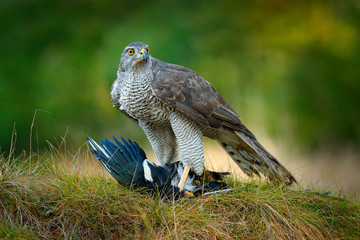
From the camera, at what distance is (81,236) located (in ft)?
7.76

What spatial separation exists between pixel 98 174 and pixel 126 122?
2.83 metres

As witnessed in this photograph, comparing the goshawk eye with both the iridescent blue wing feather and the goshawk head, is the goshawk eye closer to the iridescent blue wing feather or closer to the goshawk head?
the goshawk head

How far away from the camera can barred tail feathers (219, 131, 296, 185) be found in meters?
3.00

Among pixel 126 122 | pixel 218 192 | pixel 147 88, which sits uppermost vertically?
pixel 147 88

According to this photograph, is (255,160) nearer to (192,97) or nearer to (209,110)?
(209,110)

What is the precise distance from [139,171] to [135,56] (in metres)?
0.75

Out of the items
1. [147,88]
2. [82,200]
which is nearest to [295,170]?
[147,88]

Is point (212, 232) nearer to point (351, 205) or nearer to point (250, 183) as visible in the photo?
point (250, 183)

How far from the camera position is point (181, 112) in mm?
2840

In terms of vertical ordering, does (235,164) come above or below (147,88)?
below

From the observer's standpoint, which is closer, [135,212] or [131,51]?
[135,212]

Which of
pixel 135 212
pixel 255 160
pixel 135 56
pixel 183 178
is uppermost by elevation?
pixel 135 56

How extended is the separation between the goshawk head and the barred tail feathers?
33.4 inches

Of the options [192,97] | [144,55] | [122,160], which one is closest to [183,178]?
[122,160]
